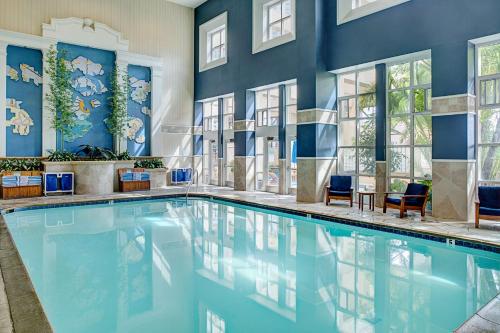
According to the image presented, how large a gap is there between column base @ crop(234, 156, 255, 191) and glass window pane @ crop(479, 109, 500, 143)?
6615mm

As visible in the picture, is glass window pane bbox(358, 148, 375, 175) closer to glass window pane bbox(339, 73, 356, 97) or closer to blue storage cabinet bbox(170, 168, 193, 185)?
glass window pane bbox(339, 73, 356, 97)

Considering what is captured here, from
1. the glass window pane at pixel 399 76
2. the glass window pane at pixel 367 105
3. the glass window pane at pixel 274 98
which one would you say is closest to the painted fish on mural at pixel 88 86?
the glass window pane at pixel 274 98

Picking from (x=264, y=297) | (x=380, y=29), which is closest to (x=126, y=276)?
(x=264, y=297)

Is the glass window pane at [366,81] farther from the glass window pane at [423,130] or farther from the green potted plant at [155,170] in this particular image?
the green potted plant at [155,170]

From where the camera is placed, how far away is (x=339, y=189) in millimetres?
8812

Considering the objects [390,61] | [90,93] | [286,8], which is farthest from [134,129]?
[390,61]

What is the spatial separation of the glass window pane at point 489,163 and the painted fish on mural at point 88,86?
35.5 feet

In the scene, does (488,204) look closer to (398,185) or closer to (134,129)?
(398,185)

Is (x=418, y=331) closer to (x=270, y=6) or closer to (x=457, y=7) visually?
(x=457, y=7)

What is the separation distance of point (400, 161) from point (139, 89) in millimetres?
9081

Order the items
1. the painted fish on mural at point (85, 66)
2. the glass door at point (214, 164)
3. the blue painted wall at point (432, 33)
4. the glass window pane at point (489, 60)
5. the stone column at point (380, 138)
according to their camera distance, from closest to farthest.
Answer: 1. the blue painted wall at point (432, 33)
2. the glass window pane at point (489, 60)
3. the stone column at point (380, 138)
4. the painted fish on mural at point (85, 66)
5. the glass door at point (214, 164)

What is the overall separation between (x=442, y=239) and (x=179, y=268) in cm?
406

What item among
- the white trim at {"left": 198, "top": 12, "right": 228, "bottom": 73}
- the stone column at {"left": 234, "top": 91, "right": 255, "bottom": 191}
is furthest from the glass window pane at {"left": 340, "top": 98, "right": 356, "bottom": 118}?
the white trim at {"left": 198, "top": 12, "right": 228, "bottom": 73}

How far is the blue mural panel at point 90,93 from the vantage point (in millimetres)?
11539
